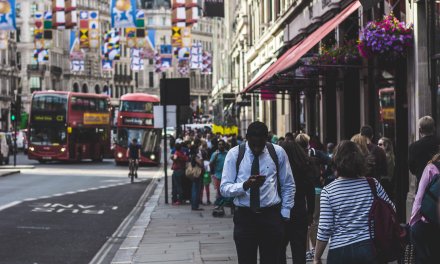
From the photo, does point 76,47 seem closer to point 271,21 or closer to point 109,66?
point 109,66

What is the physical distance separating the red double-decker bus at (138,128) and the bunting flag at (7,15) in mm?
10198

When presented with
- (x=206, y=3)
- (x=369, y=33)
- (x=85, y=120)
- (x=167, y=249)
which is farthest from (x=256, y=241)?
(x=206, y=3)

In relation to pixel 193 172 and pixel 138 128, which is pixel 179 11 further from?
pixel 193 172

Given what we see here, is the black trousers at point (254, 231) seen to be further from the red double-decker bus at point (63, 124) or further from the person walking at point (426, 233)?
the red double-decker bus at point (63, 124)

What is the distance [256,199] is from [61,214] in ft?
41.0

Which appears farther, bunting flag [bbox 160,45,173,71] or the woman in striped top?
bunting flag [bbox 160,45,173,71]

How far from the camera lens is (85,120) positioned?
161ft

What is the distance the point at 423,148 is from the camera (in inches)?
368

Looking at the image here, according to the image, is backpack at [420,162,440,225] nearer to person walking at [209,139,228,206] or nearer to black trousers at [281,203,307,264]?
black trousers at [281,203,307,264]

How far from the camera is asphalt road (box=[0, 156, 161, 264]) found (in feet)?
43.9

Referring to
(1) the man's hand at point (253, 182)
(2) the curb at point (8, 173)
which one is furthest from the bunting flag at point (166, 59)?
(1) the man's hand at point (253, 182)

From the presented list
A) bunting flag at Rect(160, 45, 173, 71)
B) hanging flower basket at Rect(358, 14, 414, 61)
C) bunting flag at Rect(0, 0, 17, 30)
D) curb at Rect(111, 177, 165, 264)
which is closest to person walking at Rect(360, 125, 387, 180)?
hanging flower basket at Rect(358, 14, 414, 61)

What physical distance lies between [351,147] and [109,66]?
6204 cm

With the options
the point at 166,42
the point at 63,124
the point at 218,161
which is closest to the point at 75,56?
the point at 63,124
